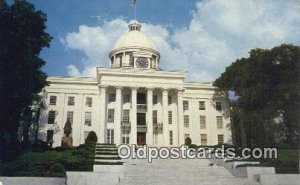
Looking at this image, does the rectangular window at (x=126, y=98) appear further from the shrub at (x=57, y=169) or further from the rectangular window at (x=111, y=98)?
the shrub at (x=57, y=169)

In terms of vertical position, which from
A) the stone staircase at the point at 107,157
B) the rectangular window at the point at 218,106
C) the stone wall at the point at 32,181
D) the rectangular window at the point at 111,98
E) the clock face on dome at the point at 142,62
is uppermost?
the clock face on dome at the point at 142,62

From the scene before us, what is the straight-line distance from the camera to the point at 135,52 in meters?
34.0

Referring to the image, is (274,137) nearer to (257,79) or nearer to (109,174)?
(257,79)

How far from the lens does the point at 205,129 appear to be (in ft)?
100

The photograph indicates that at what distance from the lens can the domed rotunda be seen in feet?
111

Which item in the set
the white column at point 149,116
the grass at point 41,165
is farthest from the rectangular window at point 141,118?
the grass at point 41,165

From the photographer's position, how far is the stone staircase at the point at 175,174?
13.8 metres

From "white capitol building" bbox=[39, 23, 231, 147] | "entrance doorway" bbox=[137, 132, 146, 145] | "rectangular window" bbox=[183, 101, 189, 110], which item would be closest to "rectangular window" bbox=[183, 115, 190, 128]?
"white capitol building" bbox=[39, 23, 231, 147]

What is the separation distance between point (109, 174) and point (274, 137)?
10233 millimetres

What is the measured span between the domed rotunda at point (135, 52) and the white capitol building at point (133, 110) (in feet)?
13.6

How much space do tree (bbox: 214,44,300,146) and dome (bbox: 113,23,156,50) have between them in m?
9.41

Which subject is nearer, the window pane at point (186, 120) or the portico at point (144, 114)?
the portico at point (144, 114)

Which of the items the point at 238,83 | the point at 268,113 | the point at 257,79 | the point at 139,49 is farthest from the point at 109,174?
the point at 139,49

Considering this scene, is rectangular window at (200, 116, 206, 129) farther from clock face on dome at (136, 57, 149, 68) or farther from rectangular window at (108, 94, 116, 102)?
rectangular window at (108, 94, 116, 102)
